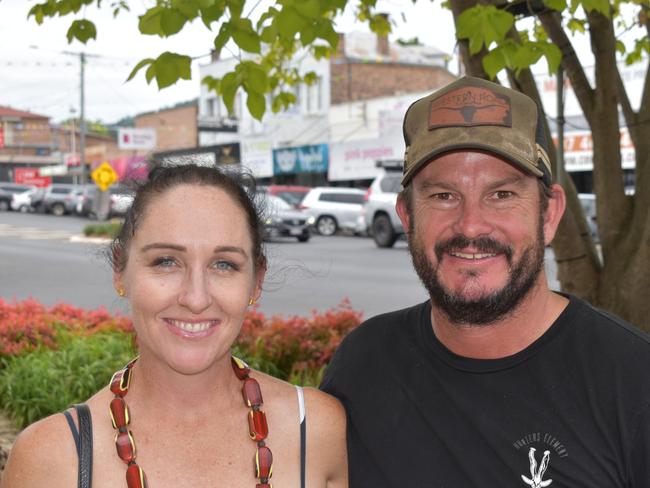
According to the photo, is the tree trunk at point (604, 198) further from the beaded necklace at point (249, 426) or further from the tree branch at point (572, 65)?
the beaded necklace at point (249, 426)

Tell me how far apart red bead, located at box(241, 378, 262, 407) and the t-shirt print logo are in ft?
2.38

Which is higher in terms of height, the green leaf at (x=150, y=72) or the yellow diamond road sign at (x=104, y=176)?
the green leaf at (x=150, y=72)

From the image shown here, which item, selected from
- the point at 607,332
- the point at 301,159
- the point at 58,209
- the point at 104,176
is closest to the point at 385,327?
the point at 607,332

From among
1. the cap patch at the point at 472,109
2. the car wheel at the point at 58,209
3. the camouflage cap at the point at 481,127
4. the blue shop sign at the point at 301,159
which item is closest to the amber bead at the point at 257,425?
the camouflage cap at the point at 481,127

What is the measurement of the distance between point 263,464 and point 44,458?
1.77ft

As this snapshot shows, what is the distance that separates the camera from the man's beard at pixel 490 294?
94.5 inches

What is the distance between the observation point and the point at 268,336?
6777mm

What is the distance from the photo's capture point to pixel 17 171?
83.5m

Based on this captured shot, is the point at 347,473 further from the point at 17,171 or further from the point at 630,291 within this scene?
the point at 17,171

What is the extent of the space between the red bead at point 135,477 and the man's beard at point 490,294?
37.4 inches

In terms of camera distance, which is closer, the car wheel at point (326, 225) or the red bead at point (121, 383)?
the red bead at point (121, 383)

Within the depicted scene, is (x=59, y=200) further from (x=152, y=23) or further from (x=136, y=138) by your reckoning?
(x=152, y=23)

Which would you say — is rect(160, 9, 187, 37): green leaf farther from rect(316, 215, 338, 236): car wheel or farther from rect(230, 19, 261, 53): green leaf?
rect(316, 215, 338, 236): car wheel

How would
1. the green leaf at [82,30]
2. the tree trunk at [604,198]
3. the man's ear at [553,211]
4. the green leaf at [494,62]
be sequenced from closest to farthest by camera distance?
the man's ear at [553,211] < the green leaf at [494,62] < the tree trunk at [604,198] < the green leaf at [82,30]
